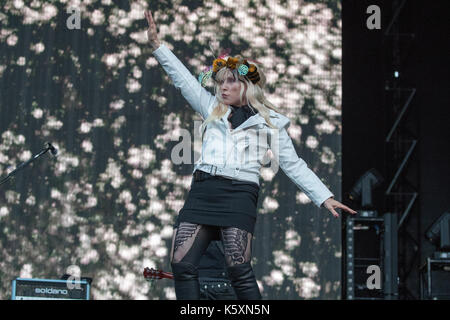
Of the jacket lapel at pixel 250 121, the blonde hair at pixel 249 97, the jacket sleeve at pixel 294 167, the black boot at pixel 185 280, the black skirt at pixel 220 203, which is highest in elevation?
the blonde hair at pixel 249 97

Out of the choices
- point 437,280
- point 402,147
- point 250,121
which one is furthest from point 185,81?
point 402,147

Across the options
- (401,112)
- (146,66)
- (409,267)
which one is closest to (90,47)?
(146,66)

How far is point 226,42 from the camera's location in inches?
203

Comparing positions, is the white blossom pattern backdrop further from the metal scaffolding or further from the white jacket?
the white jacket

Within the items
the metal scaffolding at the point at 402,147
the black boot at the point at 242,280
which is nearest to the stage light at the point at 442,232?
the metal scaffolding at the point at 402,147

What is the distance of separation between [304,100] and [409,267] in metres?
1.63

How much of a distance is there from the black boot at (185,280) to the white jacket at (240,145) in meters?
0.33

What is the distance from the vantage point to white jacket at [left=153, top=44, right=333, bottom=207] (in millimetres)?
2262

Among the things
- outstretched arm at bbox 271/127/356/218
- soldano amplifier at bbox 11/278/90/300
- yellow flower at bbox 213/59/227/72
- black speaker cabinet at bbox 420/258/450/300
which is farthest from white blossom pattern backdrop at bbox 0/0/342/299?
outstretched arm at bbox 271/127/356/218

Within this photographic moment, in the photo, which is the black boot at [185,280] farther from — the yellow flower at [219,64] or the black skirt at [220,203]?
the yellow flower at [219,64]

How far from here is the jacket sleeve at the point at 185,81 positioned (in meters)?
2.35

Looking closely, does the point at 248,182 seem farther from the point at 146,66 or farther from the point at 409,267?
the point at 409,267

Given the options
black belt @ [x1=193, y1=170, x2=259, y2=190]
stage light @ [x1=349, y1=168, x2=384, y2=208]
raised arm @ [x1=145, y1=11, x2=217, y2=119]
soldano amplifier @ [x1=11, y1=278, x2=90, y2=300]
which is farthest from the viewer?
stage light @ [x1=349, y1=168, x2=384, y2=208]

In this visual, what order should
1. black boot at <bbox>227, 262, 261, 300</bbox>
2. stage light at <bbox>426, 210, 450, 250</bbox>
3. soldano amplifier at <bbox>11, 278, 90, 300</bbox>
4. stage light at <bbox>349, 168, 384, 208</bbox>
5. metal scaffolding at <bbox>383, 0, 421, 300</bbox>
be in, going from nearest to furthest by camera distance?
1. black boot at <bbox>227, 262, 261, 300</bbox>
2. soldano amplifier at <bbox>11, 278, 90, 300</bbox>
3. stage light at <bbox>426, 210, 450, 250</bbox>
4. stage light at <bbox>349, 168, 384, 208</bbox>
5. metal scaffolding at <bbox>383, 0, 421, 300</bbox>
